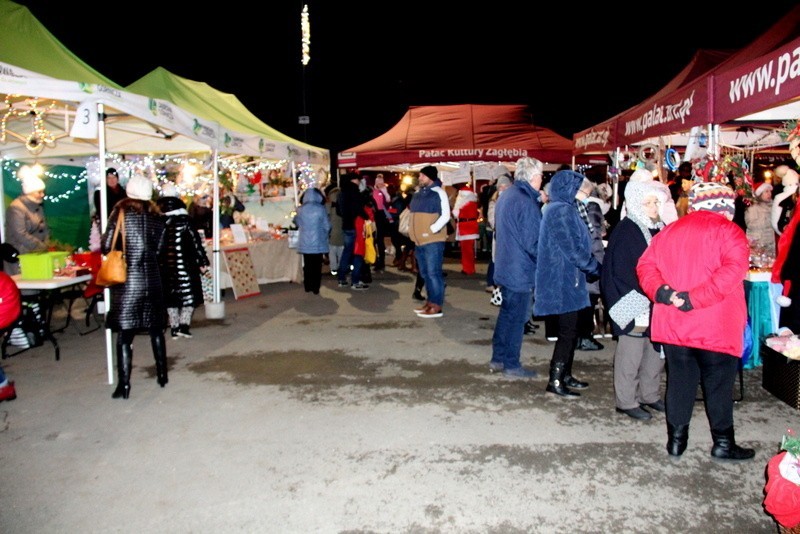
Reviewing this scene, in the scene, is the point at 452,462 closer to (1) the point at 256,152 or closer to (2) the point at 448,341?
(2) the point at 448,341

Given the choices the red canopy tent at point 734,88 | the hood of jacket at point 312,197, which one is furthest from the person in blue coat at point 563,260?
the hood of jacket at point 312,197

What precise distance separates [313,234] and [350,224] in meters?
1.22

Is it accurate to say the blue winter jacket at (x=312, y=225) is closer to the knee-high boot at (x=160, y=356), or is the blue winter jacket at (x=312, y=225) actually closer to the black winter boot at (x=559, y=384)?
the knee-high boot at (x=160, y=356)

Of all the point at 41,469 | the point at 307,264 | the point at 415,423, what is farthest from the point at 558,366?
the point at 307,264

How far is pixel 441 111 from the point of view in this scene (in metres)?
15.9

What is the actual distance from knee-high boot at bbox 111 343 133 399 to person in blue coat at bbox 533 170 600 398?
3.43 meters

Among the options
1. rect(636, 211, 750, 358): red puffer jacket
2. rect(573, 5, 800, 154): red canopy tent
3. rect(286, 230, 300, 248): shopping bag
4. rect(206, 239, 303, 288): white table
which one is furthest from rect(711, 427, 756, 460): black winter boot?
rect(286, 230, 300, 248): shopping bag

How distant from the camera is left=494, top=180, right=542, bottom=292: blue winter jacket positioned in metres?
5.44

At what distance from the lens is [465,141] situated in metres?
14.0

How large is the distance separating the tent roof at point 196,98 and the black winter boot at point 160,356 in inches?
159

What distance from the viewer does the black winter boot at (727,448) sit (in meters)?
3.87

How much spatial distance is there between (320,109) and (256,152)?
994 inches

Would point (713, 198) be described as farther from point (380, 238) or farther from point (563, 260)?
point (380, 238)

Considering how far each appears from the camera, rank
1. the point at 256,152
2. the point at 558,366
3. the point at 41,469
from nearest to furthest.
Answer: the point at 41,469 → the point at 558,366 → the point at 256,152
